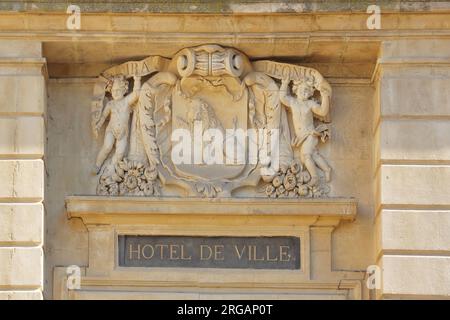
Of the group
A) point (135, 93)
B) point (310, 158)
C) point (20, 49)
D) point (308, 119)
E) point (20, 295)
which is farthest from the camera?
point (135, 93)

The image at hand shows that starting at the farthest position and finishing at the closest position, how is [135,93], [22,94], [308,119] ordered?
[135,93]
[308,119]
[22,94]

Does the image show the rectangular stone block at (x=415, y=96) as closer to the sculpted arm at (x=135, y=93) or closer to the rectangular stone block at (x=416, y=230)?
the rectangular stone block at (x=416, y=230)

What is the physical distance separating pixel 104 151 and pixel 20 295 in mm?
1996

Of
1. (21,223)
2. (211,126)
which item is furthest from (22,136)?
(211,126)

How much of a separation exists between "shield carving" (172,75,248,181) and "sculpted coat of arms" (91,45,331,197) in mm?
11

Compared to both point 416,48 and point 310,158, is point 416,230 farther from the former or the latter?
point 416,48

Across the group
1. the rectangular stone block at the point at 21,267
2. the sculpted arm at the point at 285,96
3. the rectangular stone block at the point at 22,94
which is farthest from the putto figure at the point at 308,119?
the rectangular stone block at the point at 21,267

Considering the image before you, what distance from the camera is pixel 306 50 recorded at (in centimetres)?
1836

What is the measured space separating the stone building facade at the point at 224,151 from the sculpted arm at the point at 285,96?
0.02 m

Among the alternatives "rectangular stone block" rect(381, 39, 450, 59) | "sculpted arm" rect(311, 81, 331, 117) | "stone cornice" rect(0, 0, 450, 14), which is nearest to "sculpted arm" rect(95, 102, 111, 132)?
"stone cornice" rect(0, 0, 450, 14)

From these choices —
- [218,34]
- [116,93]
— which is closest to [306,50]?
[218,34]

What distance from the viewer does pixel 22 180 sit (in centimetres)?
1780

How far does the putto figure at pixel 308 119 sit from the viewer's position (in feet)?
60.1

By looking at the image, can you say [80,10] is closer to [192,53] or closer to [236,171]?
[192,53]
